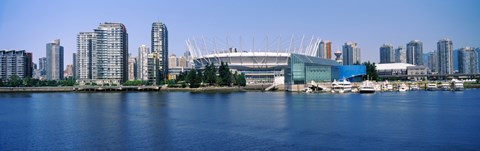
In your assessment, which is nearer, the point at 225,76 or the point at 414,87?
the point at 225,76

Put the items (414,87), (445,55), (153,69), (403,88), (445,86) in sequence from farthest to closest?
(445,55) → (153,69) → (414,87) → (445,86) → (403,88)

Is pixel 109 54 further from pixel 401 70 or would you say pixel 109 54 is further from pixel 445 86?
pixel 401 70

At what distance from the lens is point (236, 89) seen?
80312 millimetres

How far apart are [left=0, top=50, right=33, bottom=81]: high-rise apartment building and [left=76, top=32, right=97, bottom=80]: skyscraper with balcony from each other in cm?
1479

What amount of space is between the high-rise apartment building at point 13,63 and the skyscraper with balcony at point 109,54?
73.4 feet

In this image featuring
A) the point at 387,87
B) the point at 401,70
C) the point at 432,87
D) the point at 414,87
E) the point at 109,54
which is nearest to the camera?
the point at 387,87

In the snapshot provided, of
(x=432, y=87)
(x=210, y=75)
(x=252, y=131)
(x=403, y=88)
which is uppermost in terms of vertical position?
(x=210, y=75)

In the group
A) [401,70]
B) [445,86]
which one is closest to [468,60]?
[401,70]

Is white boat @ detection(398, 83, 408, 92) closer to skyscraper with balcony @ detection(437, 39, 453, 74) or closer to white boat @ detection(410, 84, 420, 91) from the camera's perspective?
white boat @ detection(410, 84, 420, 91)

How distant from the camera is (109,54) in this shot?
Answer: 372ft

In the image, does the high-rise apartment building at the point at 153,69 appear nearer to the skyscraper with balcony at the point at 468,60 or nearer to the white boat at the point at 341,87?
the white boat at the point at 341,87

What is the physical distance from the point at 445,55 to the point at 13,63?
14560cm

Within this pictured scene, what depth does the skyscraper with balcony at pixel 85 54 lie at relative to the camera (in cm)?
11831

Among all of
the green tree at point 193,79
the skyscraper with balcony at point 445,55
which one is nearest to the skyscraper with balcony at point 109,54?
the green tree at point 193,79
